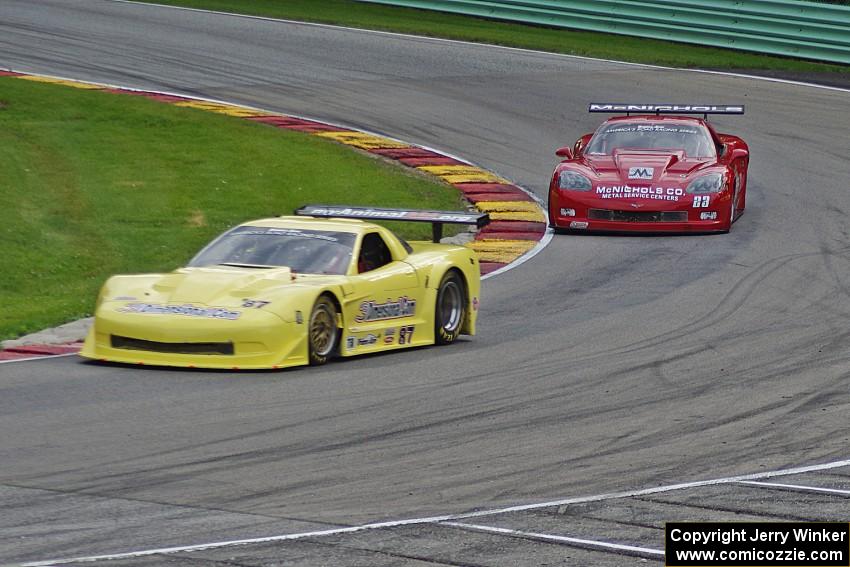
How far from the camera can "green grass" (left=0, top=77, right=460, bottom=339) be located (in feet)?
49.2

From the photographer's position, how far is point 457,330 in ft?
41.3

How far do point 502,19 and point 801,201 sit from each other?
14.0 m

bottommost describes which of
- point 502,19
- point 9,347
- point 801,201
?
point 9,347

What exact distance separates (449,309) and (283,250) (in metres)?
1.63

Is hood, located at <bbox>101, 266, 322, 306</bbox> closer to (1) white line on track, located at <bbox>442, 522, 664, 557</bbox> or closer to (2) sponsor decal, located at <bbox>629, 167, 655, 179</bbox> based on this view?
(1) white line on track, located at <bbox>442, 522, 664, 557</bbox>

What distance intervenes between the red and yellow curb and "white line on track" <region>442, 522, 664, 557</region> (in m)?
9.26

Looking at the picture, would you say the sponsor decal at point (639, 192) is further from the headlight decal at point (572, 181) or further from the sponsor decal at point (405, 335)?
the sponsor decal at point (405, 335)

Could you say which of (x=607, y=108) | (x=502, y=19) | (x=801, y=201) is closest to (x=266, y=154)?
(x=607, y=108)

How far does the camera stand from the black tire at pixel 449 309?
1238cm

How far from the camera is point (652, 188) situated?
701 inches

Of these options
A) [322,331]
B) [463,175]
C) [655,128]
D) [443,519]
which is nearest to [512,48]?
[463,175]

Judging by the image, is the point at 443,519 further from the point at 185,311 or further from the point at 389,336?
the point at 389,336

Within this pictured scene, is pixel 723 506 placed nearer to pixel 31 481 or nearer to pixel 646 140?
pixel 31 481

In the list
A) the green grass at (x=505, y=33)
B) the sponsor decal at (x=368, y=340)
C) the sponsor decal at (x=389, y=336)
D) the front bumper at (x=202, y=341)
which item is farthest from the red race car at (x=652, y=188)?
the green grass at (x=505, y=33)
